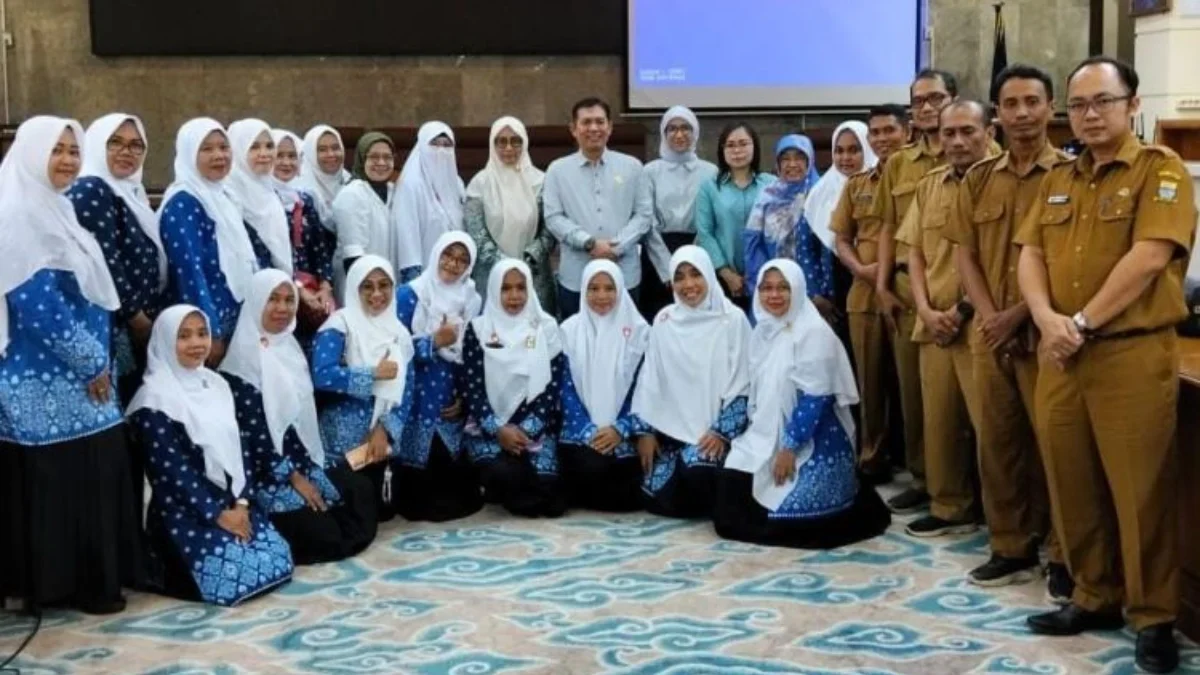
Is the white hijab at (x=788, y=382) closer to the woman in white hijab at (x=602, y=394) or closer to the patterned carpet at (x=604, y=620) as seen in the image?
the patterned carpet at (x=604, y=620)

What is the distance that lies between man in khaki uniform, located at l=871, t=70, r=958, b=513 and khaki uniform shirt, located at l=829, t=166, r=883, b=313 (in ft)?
0.24

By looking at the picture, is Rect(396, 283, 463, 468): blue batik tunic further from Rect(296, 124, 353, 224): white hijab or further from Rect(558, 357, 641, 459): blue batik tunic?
Rect(296, 124, 353, 224): white hijab

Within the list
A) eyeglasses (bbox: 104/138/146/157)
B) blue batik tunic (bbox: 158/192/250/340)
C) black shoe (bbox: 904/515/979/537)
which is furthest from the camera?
black shoe (bbox: 904/515/979/537)

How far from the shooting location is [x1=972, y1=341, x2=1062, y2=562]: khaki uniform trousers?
3.72 meters

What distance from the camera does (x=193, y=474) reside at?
153 inches

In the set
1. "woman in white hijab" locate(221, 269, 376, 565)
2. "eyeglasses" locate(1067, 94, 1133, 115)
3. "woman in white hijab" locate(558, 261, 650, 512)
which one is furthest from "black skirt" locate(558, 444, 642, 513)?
"eyeglasses" locate(1067, 94, 1133, 115)

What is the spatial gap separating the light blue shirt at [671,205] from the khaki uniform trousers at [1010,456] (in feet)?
7.19

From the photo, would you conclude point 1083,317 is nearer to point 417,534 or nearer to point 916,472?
point 916,472

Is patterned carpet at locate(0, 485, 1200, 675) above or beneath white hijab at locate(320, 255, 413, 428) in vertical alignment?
beneath

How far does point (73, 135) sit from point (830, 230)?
2.83 metres

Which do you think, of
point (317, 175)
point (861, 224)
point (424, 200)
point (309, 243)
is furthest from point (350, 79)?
point (861, 224)

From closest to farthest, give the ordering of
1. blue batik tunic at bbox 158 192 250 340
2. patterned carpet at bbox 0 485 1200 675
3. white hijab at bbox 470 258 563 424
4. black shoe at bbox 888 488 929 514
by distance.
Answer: patterned carpet at bbox 0 485 1200 675, blue batik tunic at bbox 158 192 250 340, black shoe at bbox 888 488 929 514, white hijab at bbox 470 258 563 424

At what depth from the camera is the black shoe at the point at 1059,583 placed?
3.65 metres

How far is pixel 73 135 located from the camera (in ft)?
12.0
